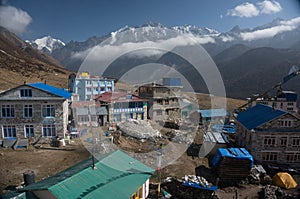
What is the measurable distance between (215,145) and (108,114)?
14.4 m

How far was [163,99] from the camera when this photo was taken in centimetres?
3525

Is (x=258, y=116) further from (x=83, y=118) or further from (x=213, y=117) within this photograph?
(x=83, y=118)

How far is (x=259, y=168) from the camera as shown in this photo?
1814cm

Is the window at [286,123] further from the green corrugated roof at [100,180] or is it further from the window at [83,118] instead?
the window at [83,118]

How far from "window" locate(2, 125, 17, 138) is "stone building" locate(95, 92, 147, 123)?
10937 millimetres

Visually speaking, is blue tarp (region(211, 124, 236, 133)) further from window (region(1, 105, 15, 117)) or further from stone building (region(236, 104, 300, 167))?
window (region(1, 105, 15, 117))

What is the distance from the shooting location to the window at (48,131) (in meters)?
21.6

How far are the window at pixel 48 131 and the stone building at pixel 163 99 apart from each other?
15.6 m

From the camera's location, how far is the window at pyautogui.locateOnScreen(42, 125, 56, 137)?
2156cm

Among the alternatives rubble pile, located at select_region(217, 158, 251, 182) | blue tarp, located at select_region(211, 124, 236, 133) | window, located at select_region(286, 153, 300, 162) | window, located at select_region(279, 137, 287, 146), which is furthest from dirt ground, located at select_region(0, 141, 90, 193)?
blue tarp, located at select_region(211, 124, 236, 133)

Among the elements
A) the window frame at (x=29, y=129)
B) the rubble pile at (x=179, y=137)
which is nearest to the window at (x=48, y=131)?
the window frame at (x=29, y=129)

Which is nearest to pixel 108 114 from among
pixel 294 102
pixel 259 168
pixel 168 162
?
pixel 168 162

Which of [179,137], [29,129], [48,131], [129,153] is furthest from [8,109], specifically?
[179,137]

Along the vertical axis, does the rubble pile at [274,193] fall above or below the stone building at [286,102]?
below
